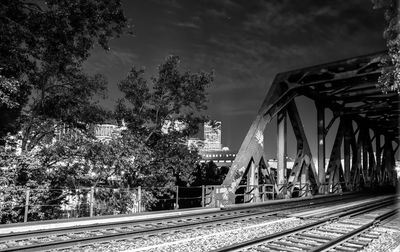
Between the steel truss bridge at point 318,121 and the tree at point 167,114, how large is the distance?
3561mm

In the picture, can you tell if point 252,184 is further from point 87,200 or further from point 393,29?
point 393,29

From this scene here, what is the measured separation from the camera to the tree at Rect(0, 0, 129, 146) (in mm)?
12161

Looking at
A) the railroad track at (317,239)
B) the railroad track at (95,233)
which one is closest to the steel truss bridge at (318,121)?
the railroad track at (95,233)

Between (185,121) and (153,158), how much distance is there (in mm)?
3134

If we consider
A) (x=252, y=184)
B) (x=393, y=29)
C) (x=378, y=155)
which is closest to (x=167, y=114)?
(x=252, y=184)

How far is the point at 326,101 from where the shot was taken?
2462 cm

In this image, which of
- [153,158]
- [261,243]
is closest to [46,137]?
[153,158]

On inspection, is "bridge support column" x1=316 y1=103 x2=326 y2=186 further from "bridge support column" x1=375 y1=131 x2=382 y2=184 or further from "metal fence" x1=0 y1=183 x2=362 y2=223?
"bridge support column" x1=375 y1=131 x2=382 y2=184

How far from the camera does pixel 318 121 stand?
24.5 m

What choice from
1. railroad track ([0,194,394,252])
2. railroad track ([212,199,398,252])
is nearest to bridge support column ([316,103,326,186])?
railroad track ([212,199,398,252])

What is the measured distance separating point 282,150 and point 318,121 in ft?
18.3

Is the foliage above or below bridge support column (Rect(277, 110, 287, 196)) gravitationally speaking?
above

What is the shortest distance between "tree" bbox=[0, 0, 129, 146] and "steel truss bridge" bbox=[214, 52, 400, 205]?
7.67 m

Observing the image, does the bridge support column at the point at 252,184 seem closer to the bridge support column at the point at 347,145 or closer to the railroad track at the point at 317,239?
the railroad track at the point at 317,239
